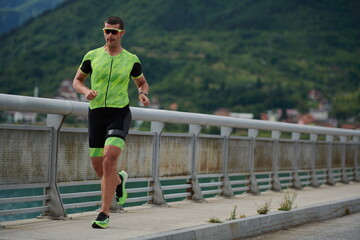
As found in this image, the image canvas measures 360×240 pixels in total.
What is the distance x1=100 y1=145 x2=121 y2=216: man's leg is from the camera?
8.02 m

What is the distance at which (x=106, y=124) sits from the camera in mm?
8180

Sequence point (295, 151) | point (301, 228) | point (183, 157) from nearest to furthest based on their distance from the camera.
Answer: point (301, 228)
point (183, 157)
point (295, 151)

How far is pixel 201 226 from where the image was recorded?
28.6ft

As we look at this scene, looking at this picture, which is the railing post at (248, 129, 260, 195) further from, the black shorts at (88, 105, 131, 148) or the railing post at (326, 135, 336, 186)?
the black shorts at (88, 105, 131, 148)

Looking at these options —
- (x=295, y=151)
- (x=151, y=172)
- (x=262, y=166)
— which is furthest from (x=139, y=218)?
(x=295, y=151)

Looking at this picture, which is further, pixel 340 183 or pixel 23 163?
pixel 340 183

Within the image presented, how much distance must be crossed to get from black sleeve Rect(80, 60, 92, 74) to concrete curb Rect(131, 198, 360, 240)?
5.52 feet

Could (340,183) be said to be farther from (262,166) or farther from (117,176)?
(117,176)

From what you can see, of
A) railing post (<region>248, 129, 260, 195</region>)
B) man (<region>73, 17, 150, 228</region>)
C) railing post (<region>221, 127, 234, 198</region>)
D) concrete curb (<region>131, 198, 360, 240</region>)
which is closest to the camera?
man (<region>73, 17, 150, 228</region>)

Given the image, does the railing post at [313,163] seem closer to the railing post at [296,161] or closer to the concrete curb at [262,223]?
the railing post at [296,161]

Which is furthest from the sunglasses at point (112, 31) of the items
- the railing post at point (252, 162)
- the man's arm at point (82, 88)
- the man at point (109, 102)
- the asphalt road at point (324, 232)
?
the railing post at point (252, 162)

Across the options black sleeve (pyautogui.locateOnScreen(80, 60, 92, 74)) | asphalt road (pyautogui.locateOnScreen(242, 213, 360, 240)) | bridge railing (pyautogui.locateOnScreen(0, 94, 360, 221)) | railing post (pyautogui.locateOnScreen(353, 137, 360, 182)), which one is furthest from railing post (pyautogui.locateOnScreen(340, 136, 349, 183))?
black sleeve (pyautogui.locateOnScreen(80, 60, 92, 74))

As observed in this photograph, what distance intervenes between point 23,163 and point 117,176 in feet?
3.43

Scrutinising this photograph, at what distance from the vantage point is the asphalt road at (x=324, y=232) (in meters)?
A: 9.68
